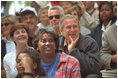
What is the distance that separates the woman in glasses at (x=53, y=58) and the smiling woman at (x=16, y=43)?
12 centimetres

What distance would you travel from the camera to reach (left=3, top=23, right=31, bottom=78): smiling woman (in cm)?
328

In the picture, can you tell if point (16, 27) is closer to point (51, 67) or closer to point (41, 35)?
point (41, 35)

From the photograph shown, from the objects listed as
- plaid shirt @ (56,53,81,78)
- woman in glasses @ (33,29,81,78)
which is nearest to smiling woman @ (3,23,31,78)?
woman in glasses @ (33,29,81,78)

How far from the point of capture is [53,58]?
10.7 ft

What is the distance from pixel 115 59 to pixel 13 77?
3.21ft

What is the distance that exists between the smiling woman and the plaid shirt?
14.8 inches

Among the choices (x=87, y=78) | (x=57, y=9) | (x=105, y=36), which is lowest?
(x=87, y=78)

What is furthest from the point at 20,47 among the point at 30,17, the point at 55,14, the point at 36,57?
the point at 55,14

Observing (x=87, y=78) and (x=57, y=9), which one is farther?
(x=57, y=9)

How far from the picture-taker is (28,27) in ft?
Result: 11.0

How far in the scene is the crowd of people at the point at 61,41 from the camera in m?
3.23

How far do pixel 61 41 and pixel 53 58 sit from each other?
0.19m

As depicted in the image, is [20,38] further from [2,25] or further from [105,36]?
[105,36]

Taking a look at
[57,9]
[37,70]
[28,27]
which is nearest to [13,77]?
[37,70]
